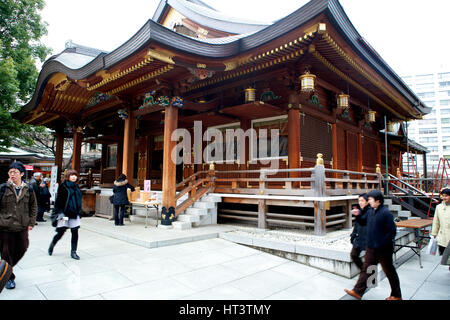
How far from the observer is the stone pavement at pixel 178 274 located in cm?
394

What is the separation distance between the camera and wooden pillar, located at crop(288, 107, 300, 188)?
8294 millimetres

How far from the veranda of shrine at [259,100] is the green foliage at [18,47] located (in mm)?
849

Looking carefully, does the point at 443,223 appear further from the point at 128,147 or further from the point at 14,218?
the point at 128,147

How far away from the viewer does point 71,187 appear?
535 cm

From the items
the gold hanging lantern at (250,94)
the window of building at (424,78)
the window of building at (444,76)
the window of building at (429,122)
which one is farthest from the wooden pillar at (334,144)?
the window of building at (424,78)

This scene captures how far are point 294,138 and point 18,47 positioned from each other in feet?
43.8

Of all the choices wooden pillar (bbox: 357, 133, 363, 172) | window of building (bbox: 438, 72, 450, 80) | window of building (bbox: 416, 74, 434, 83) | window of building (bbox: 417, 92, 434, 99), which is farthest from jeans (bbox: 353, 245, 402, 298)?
window of building (bbox: 416, 74, 434, 83)

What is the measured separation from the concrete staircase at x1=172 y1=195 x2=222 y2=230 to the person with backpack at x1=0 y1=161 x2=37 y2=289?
4.02m

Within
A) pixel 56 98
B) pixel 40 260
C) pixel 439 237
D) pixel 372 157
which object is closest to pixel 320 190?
pixel 439 237

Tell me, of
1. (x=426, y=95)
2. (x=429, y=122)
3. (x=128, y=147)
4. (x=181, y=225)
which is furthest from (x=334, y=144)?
(x=426, y=95)

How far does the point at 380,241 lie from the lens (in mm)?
3865

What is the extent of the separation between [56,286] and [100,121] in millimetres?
11416

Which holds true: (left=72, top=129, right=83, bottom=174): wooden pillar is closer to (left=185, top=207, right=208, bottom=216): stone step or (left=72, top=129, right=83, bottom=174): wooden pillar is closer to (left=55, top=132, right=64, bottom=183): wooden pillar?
(left=55, top=132, right=64, bottom=183): wooden pillar
